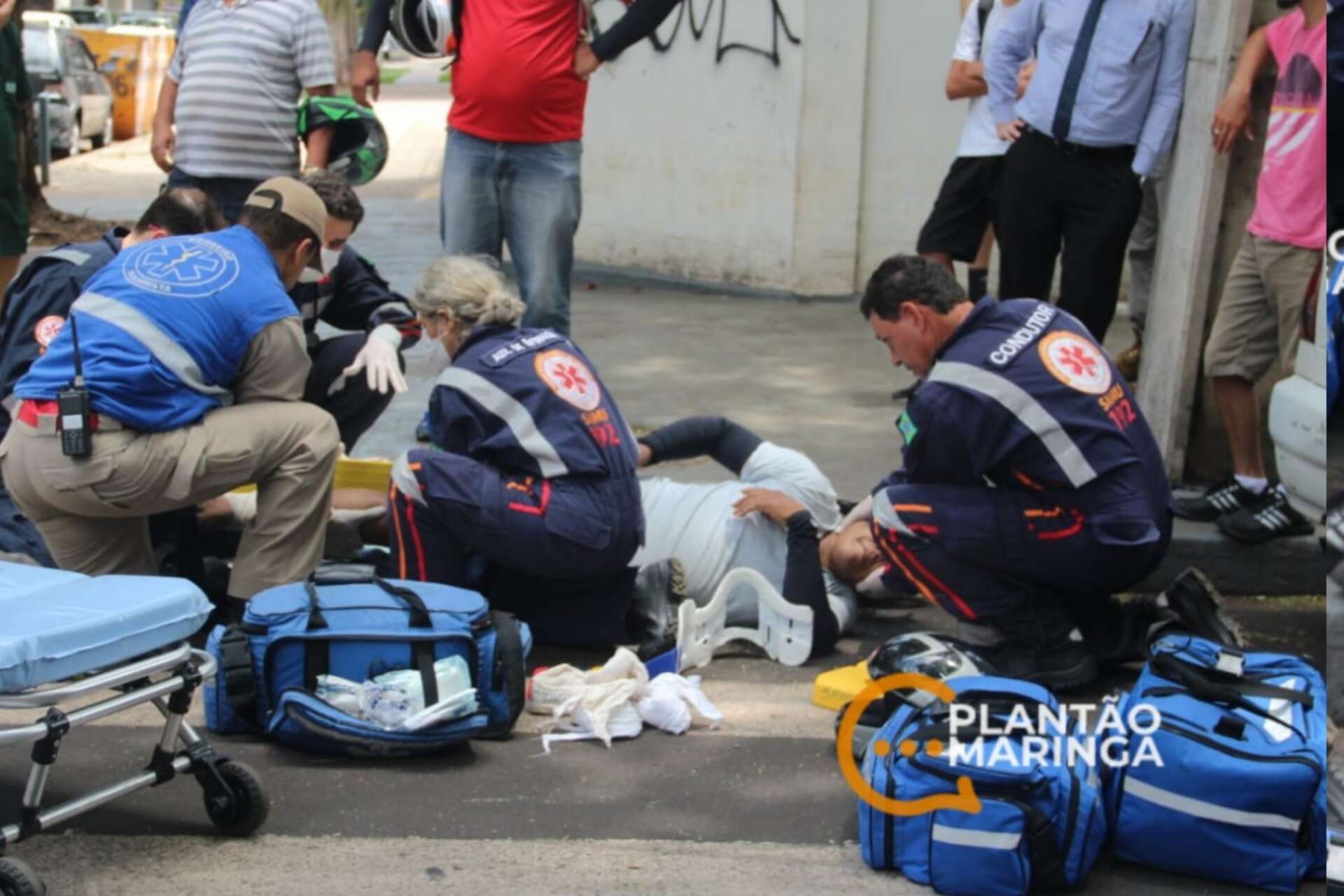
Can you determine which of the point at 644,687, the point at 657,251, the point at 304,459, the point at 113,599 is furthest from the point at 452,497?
the point at 657,251

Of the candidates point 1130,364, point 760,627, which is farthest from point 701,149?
point 760,627

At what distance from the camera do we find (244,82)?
6.12 meters

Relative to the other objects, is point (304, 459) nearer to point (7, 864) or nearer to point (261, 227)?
point (261, 227)

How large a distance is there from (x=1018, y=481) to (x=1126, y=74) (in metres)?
1.88

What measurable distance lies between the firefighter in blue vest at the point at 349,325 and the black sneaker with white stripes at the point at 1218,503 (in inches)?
97.9

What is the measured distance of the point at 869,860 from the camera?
11.3 feet

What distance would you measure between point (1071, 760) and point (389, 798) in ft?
4.76

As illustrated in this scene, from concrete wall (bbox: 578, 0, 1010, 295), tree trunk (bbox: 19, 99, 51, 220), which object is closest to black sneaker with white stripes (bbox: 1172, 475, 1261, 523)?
concrete wall (bbox: 578, 0, 1010, 295)

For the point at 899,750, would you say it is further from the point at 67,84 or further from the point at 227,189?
the point at 67,84

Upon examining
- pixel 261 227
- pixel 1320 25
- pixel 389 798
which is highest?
pixel 1320 25

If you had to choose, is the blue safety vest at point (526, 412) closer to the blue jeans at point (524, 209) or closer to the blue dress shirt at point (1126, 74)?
the blue jeans at point (524, 209)

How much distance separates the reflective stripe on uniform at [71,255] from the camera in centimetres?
488

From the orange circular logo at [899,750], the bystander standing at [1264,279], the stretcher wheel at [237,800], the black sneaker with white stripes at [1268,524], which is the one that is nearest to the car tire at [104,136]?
the bystander standing at [1264,279]

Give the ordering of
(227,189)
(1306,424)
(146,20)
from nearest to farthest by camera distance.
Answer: (1306,424) → (227,189) → (146,20)
